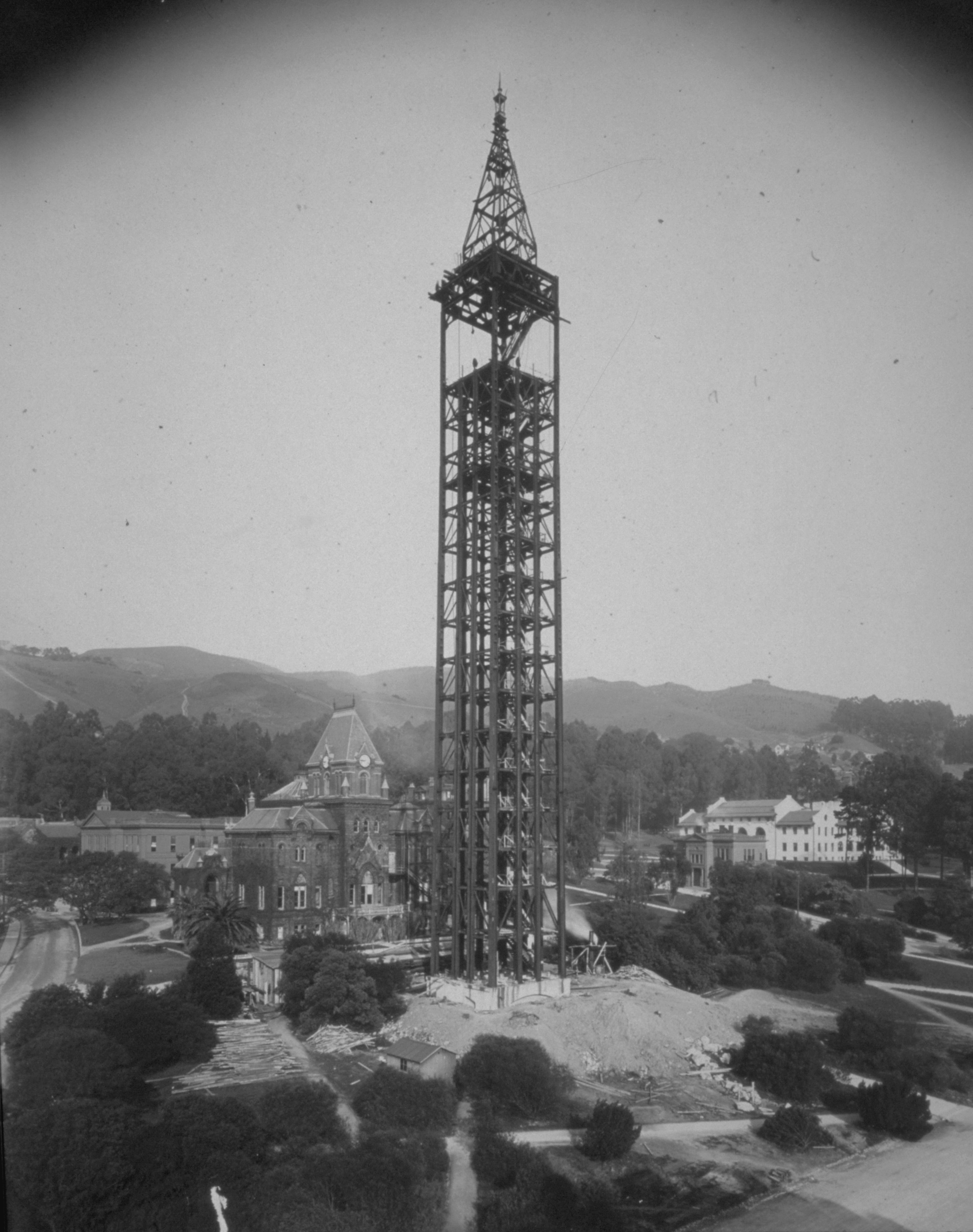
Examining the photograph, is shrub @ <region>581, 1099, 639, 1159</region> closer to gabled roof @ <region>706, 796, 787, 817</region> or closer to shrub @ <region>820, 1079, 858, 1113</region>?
shrub @ <region>820, 1079, 858, 1113</region>

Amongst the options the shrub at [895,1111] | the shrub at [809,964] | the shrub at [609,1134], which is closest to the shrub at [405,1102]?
the shrub at [609,1134]

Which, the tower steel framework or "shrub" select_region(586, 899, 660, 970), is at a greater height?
the tower steel framework

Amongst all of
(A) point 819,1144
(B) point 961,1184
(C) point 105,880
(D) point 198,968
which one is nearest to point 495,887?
(D) point 198,968

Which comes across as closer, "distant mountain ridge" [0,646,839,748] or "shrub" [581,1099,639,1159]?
"shrub" [581,1099,639,1159]

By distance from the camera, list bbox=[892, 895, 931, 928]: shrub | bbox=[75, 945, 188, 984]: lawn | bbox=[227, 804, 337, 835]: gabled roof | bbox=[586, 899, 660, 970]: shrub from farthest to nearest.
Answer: bbox=[892, 895, 931, 928]: shrub, bbox=[227, 804, 337, 835]: gabled roof, bbox=[586, 899, 660, 970]: shrub, bbox=[75, 945, 188, 984]: lawn

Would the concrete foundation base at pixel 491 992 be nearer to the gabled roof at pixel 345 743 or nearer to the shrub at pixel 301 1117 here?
the shrub at pixel 301 1117

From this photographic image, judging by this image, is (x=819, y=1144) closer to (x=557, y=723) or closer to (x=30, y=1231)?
(x=557, y=723)

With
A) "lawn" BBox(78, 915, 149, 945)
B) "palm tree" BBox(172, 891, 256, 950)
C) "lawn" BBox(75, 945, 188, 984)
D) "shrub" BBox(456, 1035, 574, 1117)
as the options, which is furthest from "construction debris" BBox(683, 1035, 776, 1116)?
"lawn" BBox(78, 915, 149, 945)
